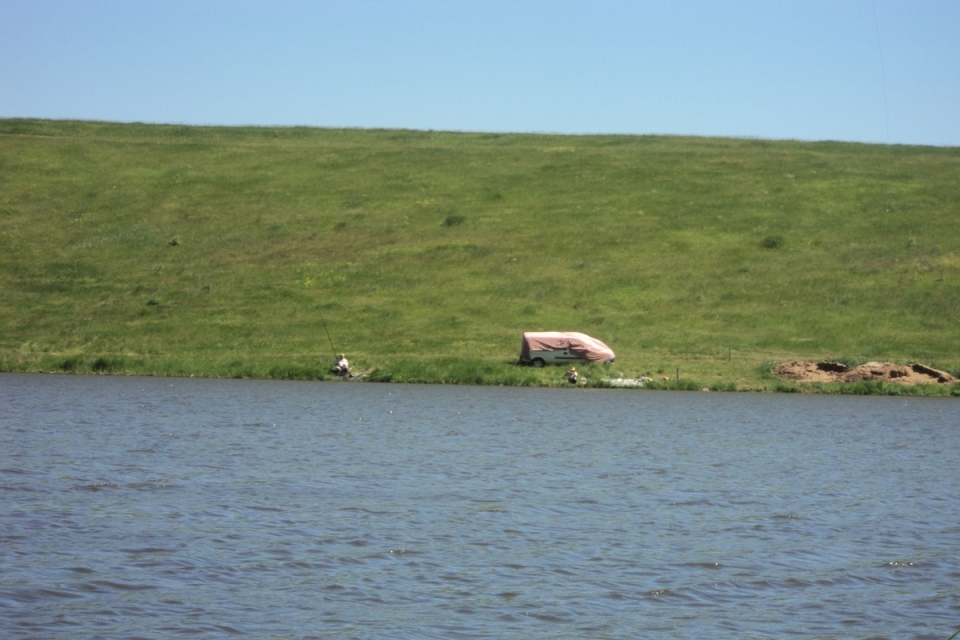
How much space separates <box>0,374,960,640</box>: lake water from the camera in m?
11.7

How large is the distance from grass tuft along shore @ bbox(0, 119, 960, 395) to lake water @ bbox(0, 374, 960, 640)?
2185cm

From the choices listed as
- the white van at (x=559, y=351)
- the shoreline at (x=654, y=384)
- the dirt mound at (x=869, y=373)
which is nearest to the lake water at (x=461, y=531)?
the shoreline at (x=654, y=384)

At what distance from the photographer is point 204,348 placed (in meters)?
53.9

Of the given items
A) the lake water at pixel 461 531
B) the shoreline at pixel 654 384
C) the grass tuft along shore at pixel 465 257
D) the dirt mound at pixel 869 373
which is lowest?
the lake water at pixel 461 531

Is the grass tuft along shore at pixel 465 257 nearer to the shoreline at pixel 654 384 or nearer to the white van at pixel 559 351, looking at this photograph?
the shoreline at pixel 654 384

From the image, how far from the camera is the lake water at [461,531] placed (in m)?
11.7

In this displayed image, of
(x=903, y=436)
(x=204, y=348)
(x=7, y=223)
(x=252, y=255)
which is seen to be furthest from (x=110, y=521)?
(x=7, y=223)

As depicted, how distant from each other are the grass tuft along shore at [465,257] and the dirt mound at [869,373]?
113 centimetres

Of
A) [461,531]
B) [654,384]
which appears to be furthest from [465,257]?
[461,531]

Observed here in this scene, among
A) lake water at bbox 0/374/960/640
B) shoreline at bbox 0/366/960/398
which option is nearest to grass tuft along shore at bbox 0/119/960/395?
shoreline at bbox 0/366/960/398

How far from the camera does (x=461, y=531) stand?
15906mm

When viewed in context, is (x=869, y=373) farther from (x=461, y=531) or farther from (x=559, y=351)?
(x=461, y=531)

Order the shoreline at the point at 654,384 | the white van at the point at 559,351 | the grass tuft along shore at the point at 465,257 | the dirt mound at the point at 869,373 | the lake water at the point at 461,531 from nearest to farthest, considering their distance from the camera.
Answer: the lake water at the point at 461,531 < the shoreline at the point at 654,384 < the dirt mound at the point at 869,373 < the white van at the point at 559,351 < the grass tuft along shore at the point at 465,257

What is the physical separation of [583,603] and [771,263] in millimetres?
59570
